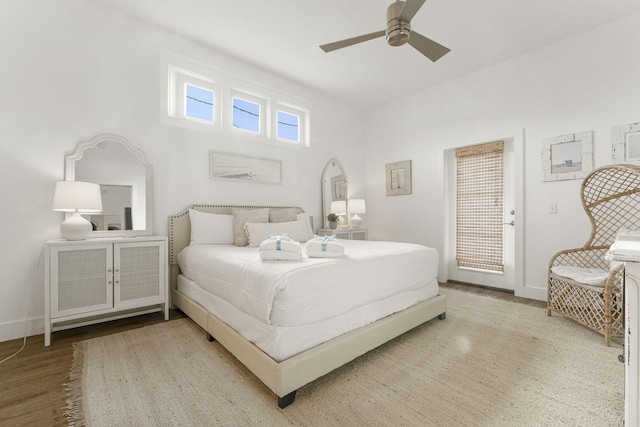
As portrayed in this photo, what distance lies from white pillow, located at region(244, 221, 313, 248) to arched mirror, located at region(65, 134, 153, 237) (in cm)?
104

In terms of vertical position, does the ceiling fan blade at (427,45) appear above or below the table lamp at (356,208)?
above

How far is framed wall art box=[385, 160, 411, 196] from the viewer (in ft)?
15.1

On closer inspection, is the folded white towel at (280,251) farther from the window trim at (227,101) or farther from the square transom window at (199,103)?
the square transom window at (199,103)

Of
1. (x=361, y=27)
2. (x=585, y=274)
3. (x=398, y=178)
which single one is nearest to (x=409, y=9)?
(x=361, y=27)

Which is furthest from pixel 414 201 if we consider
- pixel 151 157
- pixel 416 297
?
pixel 151 157

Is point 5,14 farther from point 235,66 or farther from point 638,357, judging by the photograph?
point 638,357

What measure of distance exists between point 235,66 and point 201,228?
212 centimetres

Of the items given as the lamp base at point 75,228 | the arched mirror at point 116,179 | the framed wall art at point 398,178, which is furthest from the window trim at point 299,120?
the lamp base at point 75,228

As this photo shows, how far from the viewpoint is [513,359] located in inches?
77.0

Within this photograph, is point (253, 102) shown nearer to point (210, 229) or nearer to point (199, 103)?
point (199, 103)

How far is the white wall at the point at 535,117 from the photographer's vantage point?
288 centimetres

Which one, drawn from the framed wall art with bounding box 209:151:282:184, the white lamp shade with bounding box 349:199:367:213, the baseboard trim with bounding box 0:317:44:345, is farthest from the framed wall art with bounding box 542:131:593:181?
the baseboard trim with bounding box 0:317:44:345

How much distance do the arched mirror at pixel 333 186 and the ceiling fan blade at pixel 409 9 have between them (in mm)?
2863

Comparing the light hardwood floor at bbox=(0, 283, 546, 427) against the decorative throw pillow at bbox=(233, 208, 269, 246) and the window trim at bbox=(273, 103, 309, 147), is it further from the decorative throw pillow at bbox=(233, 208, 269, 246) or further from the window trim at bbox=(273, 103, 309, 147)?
the window trim at bbox=(273, 103, 309, 147)
